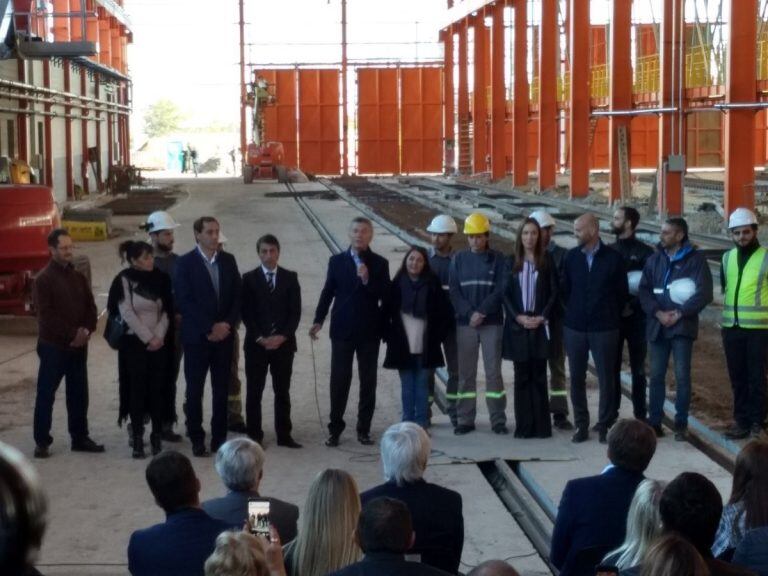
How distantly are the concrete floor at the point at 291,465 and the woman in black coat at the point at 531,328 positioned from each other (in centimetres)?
21

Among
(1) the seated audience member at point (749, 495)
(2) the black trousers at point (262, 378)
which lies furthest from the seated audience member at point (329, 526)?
(2) the black trousers at point (262, 378)

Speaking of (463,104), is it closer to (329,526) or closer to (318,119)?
(318,119)

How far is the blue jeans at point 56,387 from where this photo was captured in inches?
360

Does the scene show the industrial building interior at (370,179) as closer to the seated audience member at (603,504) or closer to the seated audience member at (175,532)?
the seated audience member at (603,504)

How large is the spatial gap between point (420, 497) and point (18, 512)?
12.0ft

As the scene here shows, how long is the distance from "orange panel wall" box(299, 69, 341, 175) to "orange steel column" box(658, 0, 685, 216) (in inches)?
1155

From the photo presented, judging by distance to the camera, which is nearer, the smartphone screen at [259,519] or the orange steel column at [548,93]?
the smartphone screen at [259,519]

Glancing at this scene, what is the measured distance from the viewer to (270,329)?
30.9ft

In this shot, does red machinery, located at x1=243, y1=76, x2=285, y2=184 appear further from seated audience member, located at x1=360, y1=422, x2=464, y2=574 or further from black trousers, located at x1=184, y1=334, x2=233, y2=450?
seated audience member, located at x1=360, y1=422, x2=464, y2=574

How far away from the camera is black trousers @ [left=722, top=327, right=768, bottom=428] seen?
365 inches

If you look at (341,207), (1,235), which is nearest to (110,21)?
(341,207)

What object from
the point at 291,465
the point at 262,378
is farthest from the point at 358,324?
the point at 291,465

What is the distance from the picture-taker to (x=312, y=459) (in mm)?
9062

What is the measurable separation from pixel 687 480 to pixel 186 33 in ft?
204
